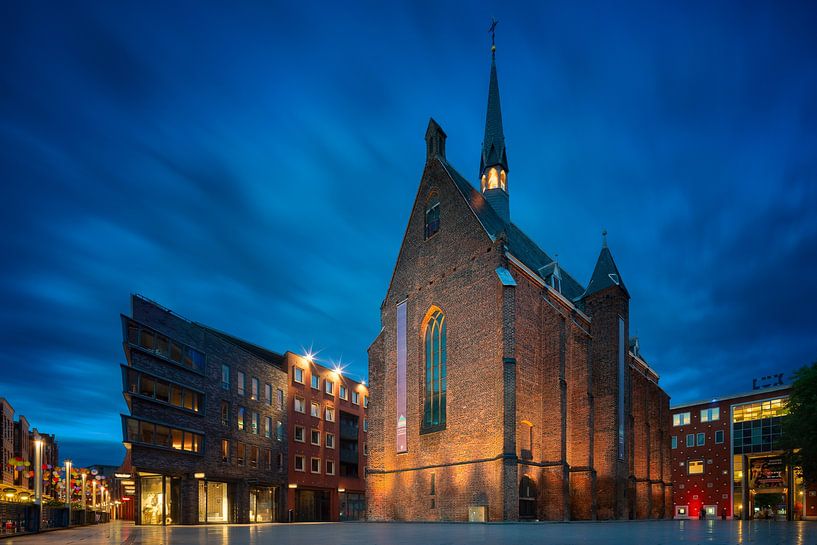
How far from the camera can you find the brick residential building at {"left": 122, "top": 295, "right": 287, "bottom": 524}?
3700 cm

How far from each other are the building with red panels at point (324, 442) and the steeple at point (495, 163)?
25.7 m

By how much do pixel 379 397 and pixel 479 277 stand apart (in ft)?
40.2

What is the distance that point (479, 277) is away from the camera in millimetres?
34188

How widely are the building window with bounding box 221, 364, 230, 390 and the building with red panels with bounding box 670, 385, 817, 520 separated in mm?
54630

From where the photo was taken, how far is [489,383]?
31.7 metres

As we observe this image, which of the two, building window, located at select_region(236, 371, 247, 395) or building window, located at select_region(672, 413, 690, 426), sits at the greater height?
building window, located at select_region(236, 371, 247, 395)

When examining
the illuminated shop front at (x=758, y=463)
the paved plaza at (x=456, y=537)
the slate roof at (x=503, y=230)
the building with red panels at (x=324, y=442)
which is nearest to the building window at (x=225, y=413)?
the building with red panels at (x=324, y=442)

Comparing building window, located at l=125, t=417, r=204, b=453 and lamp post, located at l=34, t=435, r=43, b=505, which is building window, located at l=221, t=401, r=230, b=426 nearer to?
building window, located at l=125, t=417, r=204, b=453

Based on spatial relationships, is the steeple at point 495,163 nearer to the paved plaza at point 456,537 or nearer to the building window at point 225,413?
the building window at point 225,413

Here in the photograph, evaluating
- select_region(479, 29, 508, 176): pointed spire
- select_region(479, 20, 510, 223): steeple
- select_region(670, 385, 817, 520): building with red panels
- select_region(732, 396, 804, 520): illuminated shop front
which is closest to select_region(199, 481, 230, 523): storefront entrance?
select_region(479, 20, 510, 223): steeple

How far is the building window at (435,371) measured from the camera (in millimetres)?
35094

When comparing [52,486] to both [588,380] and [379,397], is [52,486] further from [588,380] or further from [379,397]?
[588,380]

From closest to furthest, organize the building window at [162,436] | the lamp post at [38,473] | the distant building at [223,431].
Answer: the lamp post at [38,473] < the building window at [162,436] < the distant building at [223,431]

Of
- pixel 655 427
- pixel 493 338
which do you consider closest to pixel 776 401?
pixel 655 427
